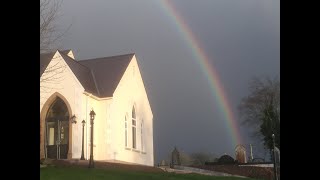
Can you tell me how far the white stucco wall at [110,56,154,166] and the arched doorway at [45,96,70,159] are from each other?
2.44 m

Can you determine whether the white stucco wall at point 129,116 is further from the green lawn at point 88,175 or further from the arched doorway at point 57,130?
the green lawn at point 88,175

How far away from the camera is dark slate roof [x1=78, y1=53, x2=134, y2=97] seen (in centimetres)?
2538

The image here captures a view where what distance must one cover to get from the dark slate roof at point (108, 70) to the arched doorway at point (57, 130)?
2706 millimetres

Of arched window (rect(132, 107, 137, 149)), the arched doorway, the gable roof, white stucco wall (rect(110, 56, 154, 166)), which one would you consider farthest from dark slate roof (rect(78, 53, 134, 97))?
the arched doorway

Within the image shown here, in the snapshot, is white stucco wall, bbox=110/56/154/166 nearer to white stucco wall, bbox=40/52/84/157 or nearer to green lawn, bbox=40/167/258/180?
white stucco wall, bbox=40/52/84/157

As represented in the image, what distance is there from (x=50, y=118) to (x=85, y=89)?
233cm

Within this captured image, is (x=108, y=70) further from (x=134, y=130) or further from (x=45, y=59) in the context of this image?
(x=45, y=59)

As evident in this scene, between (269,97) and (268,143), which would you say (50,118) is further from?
(269,97)

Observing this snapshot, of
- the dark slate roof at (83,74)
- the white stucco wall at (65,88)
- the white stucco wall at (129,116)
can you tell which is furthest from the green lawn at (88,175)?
the dark slate roof at (83,74)

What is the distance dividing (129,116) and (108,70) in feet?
11.3

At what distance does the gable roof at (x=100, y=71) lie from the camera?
79.4 feet

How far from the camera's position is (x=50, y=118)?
73.5 feet

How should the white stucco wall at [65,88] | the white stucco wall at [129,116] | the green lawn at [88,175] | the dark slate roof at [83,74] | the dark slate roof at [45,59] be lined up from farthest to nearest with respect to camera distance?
the white stucco wall at [129,116] → the dark slate roof at [83,74] → the white stucco wall at [65,88] → the dark slate roof at [45,59] → the green lawn at [88,175]
